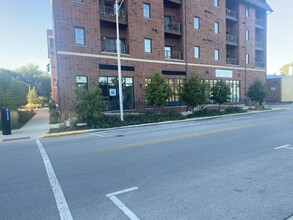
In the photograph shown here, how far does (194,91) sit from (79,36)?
11714mm

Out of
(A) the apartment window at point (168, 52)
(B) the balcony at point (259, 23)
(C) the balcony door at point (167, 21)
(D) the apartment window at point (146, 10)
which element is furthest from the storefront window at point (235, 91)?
(D) the apartment window at point (146, 10)

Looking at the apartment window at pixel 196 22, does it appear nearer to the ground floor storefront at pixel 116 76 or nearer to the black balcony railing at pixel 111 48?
the ground floor storefront at pixel 116 76

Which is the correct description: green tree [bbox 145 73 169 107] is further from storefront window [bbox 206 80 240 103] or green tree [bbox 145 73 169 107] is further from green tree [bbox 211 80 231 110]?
storefront window [bbox 206 80 240 103]

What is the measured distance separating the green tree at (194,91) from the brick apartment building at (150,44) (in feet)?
10.2

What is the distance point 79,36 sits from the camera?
1886 cm

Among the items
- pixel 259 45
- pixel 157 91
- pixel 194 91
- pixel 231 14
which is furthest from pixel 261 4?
pixel 157 91

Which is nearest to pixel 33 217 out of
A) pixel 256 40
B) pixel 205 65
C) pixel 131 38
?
pixel 131 38

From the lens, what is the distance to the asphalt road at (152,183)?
3.50 metres

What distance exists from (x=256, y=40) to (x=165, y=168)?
3921cm

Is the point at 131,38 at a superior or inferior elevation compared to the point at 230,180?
superior

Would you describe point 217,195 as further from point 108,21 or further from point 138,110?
point 108,21

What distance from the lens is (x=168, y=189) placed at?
430cm

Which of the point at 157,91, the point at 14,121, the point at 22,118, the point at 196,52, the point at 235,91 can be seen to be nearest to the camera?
the point at 14,121

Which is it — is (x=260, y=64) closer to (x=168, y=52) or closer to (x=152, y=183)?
(x=168, y=52)
